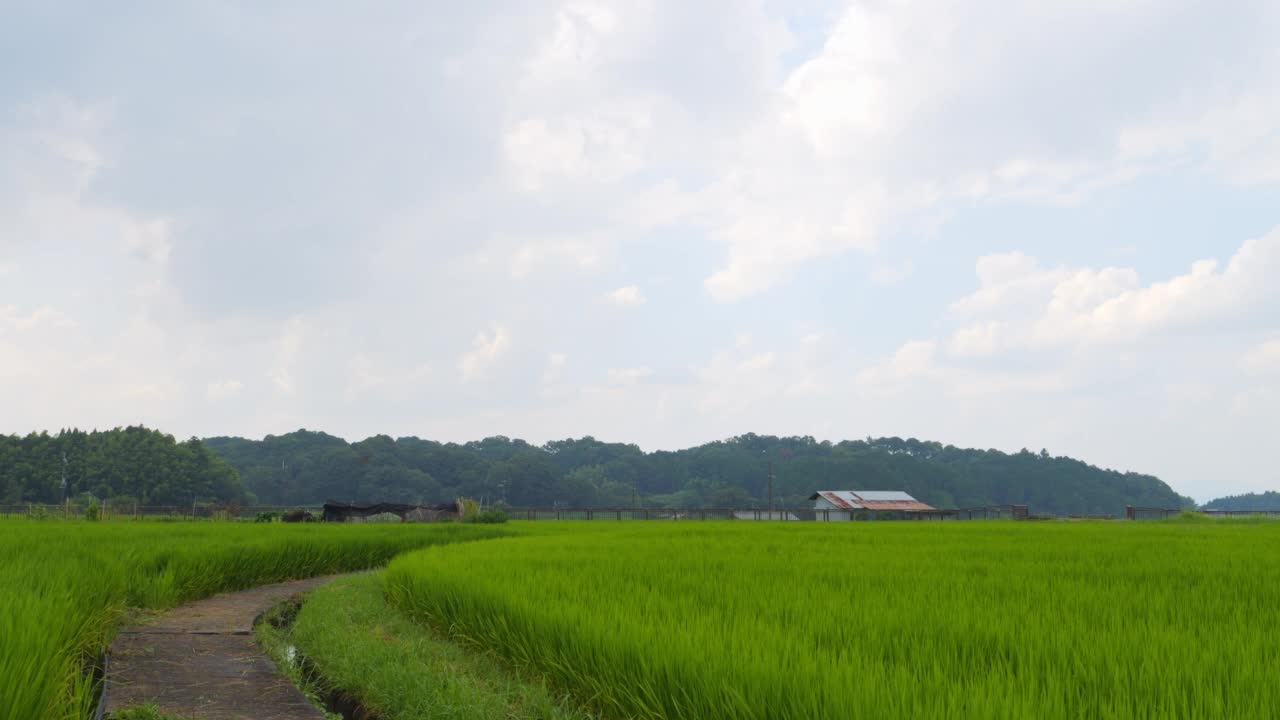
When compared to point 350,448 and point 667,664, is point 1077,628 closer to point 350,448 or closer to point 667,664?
point 667,664

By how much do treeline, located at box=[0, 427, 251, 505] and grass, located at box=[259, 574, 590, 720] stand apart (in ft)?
358

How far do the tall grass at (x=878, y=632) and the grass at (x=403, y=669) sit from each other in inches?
8.4

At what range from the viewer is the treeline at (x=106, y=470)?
103 m

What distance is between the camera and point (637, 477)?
616ft

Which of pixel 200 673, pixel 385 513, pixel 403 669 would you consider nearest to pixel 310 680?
pixel 200 673

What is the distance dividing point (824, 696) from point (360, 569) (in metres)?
15.0

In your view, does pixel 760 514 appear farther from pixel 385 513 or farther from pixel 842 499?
pixel 385 513

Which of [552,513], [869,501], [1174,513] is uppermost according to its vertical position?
[1174,513]

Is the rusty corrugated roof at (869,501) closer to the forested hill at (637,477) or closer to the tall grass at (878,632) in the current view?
the forested hill at (637,477)

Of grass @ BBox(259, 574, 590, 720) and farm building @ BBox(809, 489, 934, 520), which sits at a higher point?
grass @ BBox(259, 574, 590, 720)

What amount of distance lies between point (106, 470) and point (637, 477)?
10772 cm

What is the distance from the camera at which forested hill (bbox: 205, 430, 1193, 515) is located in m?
144

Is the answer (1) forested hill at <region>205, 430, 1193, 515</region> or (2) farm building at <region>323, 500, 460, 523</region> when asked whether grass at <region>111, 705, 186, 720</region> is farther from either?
(1) forested hill at <region>205, 430, 1193, 515</region>

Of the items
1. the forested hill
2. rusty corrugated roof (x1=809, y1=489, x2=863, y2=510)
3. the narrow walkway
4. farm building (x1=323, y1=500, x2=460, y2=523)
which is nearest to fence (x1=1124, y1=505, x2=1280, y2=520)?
rusty corrugated roof (x1=809, y1=489, x2=863, y2=510)
